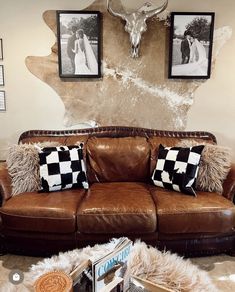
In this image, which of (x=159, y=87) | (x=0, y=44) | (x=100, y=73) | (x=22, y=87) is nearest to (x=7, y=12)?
(x=0, y=44)

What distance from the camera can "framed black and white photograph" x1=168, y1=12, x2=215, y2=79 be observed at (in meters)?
2.77

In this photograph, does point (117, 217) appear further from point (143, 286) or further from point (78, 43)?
point (78, 43)

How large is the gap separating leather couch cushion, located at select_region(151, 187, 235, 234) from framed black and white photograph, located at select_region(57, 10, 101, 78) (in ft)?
5.07

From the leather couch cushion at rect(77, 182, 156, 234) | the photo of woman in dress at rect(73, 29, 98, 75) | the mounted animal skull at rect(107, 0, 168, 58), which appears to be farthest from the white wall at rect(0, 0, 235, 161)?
the leather couch cushion at rect(77, 182, 156, 234)

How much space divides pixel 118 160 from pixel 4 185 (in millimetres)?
1005

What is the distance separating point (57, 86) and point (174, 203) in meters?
1.68

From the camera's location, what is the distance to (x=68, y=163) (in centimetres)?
243

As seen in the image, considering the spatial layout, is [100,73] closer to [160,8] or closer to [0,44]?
[160,8]

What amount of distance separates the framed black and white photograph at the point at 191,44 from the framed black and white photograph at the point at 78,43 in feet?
2.44

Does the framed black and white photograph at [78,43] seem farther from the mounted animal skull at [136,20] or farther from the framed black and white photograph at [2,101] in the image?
the framed black and white photograph at [2,101]

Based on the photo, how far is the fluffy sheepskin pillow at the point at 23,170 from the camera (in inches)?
93.0

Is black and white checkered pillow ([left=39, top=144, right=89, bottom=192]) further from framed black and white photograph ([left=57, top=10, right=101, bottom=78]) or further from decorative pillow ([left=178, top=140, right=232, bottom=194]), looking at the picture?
decorative pillow ([left=178, top=140, right=232, bottom=194])

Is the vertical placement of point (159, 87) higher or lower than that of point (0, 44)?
lower


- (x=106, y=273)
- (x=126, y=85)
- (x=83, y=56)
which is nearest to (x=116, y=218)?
(x=106, y=273)
